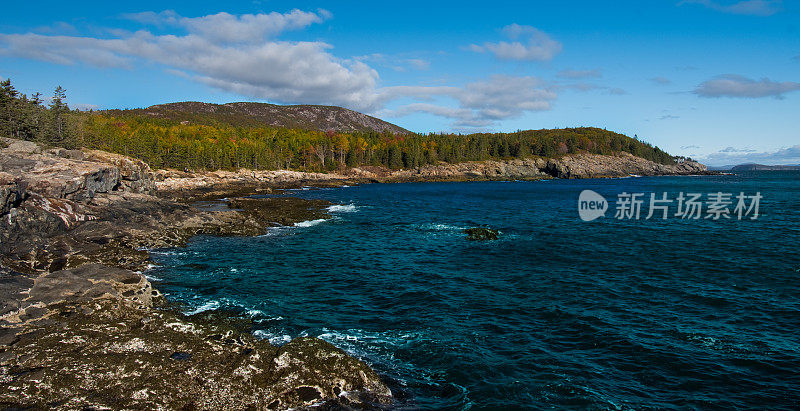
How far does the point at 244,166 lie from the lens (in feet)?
517

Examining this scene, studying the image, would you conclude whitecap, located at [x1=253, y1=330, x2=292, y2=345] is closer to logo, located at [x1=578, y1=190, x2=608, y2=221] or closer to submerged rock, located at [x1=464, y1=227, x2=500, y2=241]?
submerged rock, located at [x1=464, y1=227, x2=500, y2=241]

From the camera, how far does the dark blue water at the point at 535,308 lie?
15.7 metres

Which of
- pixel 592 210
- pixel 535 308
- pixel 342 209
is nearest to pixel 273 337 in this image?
pixel 535 308

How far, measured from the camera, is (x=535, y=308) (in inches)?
927

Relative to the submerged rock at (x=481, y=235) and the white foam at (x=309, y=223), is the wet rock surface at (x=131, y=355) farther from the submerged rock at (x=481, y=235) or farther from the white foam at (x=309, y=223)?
the submerged rock at (x=481, y=235)

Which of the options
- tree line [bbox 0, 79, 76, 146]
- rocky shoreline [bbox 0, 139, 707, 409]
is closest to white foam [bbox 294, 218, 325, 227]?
rocky shoreline [bbox 0, 139, 707, 409]

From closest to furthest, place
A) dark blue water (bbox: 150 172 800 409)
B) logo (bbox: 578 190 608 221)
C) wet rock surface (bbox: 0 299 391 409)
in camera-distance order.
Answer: wet rock surface (bbox: 0 299 391 409) < dark blue water (bbox: 150 172 800 409) < logo (bbox: 578 190 608 221)

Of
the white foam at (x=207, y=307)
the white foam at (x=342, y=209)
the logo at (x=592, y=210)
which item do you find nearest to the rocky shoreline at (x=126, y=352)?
the white foam at (x=207, y=307)

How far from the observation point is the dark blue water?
51.5 feet

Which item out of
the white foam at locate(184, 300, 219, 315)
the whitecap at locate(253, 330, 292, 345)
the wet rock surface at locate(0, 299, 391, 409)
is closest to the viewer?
the wet rock surface at locate(0, 299, 391, 409)

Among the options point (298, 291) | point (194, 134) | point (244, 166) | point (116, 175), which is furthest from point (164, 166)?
point (298, 291)

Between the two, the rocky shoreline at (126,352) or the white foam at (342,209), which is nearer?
the rocky shoreline at (126,352)

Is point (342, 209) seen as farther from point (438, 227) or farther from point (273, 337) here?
point (273, 337)

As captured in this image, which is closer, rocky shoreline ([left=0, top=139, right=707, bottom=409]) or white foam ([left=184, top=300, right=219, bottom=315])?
rocky shoreline ([left=0, top=139, right=707, bottom=409])
